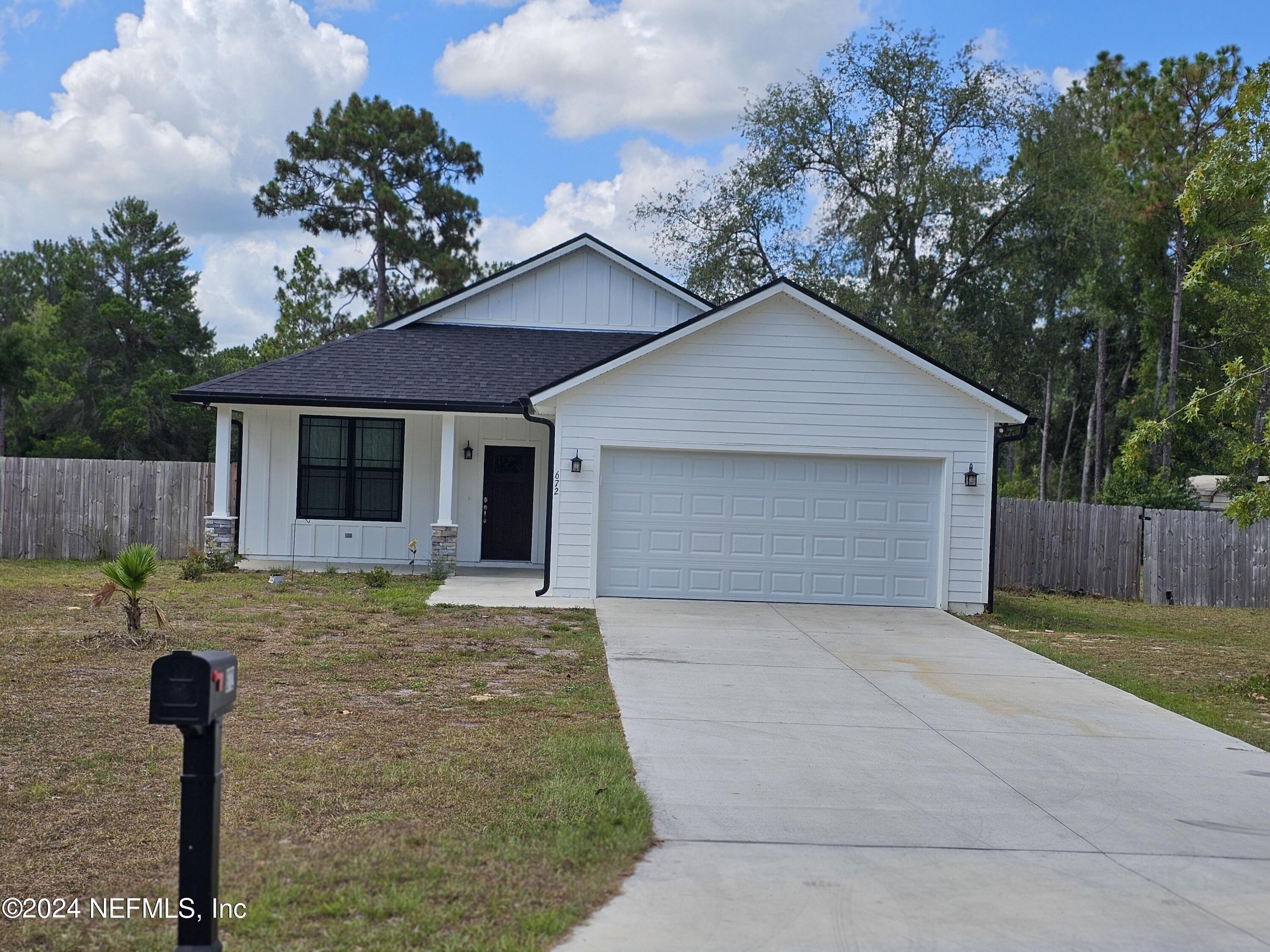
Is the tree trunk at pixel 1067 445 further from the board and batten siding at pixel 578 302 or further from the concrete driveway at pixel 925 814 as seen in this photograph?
the concrete driveway at pixel 925 814

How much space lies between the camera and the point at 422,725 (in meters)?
7.43

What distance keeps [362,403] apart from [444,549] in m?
2.56

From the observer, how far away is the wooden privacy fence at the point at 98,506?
1889 cm

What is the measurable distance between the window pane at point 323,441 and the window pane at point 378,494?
1.42 ft

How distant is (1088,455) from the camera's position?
38.8 meters

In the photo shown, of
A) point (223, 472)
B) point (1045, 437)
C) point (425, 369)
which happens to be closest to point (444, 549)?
point (425, 369)

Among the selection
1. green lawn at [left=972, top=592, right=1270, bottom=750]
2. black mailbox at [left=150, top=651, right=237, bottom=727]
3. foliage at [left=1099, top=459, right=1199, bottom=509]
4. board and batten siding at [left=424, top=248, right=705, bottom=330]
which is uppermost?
board and batten siding at [left=424, top=248, right=705, bottom=330]

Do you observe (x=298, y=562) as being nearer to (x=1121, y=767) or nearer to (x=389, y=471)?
(x=389, y=471)

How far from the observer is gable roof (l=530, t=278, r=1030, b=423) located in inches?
580

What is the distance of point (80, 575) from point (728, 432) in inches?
381

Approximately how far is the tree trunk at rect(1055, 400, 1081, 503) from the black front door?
28369 millimetres

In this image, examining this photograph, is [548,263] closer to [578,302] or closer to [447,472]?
[578,302]

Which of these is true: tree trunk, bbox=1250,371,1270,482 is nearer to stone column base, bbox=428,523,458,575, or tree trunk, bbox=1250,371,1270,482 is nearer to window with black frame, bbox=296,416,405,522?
stone column base, bbox=428,523,458,575

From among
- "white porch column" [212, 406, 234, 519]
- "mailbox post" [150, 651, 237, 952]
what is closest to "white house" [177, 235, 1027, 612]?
"white porch column" [212, 406, 234, 519]
